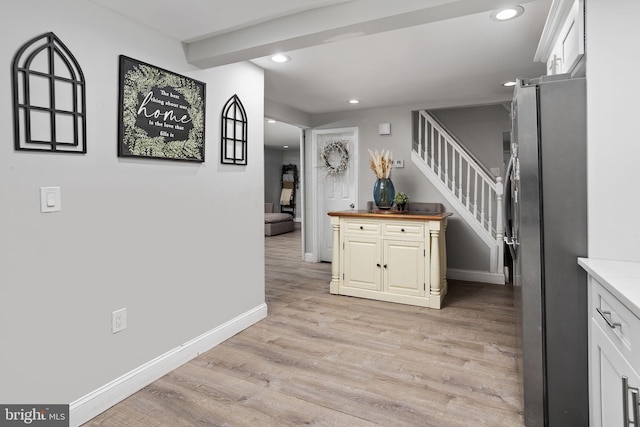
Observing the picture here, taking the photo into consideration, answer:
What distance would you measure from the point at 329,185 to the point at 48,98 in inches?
160

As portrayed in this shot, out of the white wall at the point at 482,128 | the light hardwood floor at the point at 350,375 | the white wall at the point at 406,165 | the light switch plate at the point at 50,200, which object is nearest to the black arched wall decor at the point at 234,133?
the light switch plate at the point at 50,200

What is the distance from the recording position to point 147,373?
2.22 m

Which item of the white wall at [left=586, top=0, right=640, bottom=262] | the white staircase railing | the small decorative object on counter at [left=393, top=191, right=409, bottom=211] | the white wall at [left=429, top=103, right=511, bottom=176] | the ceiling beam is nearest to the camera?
the white wall at [left=586, top=0, right=640, bottom=262]

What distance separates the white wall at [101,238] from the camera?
1641 millimetres

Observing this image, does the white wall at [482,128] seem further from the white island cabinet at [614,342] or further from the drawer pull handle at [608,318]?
the drawer pull handle at [608,318]

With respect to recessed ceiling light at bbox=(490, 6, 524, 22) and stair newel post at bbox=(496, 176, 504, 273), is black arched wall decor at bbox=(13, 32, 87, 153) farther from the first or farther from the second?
stair newel post at bbox=(496, 176, 504, 273)

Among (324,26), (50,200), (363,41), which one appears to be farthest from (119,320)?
(363,41)

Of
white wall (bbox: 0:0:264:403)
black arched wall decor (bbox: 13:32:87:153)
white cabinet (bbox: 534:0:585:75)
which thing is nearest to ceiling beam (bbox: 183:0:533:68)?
white wall (bbox: 0:0:264:403)

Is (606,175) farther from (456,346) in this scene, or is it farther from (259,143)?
(259,143)

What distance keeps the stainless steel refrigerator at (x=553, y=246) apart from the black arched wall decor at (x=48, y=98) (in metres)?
2.16

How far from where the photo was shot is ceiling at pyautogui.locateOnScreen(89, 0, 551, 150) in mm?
1929

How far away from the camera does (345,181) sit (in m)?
5.43

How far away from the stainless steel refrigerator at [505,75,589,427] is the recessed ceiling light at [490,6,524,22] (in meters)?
0.73

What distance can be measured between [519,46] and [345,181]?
2.99 meters
